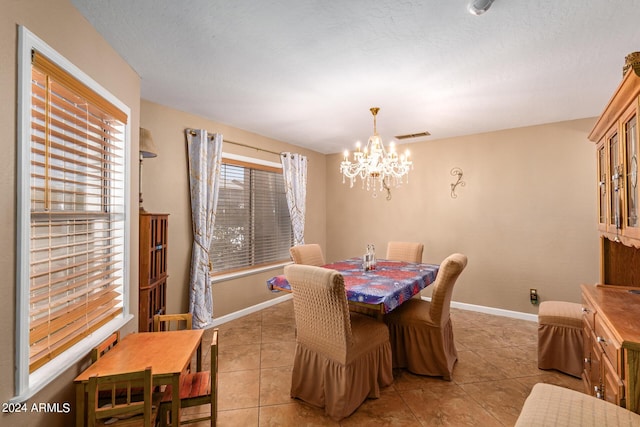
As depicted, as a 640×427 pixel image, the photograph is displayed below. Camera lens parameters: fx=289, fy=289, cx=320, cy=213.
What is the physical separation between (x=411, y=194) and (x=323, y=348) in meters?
3.17

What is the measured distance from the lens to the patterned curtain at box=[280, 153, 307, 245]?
175 inches

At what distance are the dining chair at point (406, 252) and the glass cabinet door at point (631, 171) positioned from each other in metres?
2.13

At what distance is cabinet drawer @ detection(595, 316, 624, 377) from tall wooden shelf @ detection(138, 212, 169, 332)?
2.97 m

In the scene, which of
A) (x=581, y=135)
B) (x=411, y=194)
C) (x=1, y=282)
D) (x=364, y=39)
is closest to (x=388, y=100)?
(x=364, y=39)

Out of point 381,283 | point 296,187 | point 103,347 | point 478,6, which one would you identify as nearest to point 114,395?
point 103,347

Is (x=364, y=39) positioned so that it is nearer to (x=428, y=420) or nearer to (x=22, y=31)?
(x=22, y=31)

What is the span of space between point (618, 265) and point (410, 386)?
1.88m

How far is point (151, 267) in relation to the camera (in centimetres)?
244

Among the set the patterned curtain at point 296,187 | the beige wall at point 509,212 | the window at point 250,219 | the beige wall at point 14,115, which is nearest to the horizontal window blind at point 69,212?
the beige wall at point 14,115

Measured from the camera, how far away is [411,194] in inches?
180

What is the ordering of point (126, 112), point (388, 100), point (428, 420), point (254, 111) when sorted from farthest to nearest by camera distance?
point (254, 111), point (388, 100), point (126, 112), point (428, 420)

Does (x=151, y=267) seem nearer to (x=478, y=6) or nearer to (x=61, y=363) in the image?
(x=61, y=363)

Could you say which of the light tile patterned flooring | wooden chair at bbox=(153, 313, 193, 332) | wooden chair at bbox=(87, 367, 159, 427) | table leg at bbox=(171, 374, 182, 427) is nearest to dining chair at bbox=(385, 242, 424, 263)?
the light tile patterned flooring

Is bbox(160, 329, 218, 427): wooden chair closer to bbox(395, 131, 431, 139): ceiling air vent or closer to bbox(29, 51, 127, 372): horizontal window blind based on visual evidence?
bbox(29, 51, 127, 372): horizontal window blind
